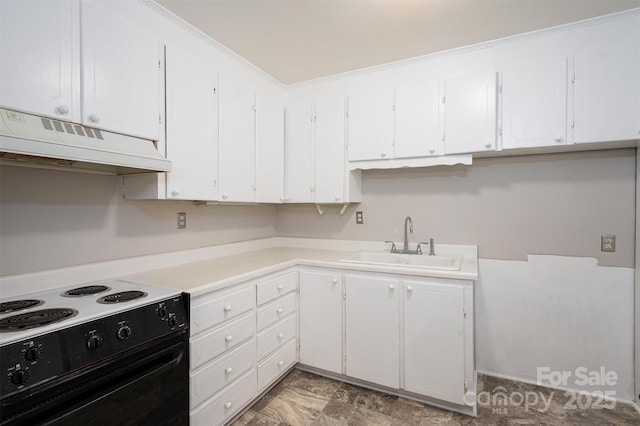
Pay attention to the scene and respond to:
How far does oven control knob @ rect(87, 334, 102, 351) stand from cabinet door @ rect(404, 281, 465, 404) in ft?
5.67

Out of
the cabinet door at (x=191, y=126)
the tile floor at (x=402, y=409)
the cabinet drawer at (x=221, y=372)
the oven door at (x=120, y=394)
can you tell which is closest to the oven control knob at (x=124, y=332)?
the oven door at (x=120, y=394)

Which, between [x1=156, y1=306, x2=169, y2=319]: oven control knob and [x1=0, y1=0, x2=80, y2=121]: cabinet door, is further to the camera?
[x1=156, y1=306, x2=169, y2=319]: oven control knob

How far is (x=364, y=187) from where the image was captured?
302 centimetres

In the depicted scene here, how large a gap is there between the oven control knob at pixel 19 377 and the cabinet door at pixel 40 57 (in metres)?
0.99

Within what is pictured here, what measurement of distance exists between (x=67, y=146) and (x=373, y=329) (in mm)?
2058

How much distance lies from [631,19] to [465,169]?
131 cm

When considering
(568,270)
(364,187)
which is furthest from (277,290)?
(568,270)

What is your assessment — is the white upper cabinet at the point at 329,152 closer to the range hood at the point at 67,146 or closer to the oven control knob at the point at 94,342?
the range hood at the point at 67,146

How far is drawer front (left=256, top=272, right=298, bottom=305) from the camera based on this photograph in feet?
7.07

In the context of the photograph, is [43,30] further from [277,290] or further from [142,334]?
[277,290]

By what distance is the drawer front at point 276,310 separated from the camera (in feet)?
7.09

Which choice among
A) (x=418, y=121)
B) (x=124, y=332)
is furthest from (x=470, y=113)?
(x=124, y=332)

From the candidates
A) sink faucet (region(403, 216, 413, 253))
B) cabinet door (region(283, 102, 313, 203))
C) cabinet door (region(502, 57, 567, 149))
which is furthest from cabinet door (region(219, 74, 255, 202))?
cabinet door (region(502, 57, 567, 149))

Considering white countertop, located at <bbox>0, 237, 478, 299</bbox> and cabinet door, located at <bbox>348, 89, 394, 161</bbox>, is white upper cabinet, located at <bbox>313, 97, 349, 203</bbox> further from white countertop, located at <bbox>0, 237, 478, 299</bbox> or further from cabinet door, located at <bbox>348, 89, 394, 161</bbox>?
white countertop, located at <bbox>0, 237, 478, 299</bbox>
